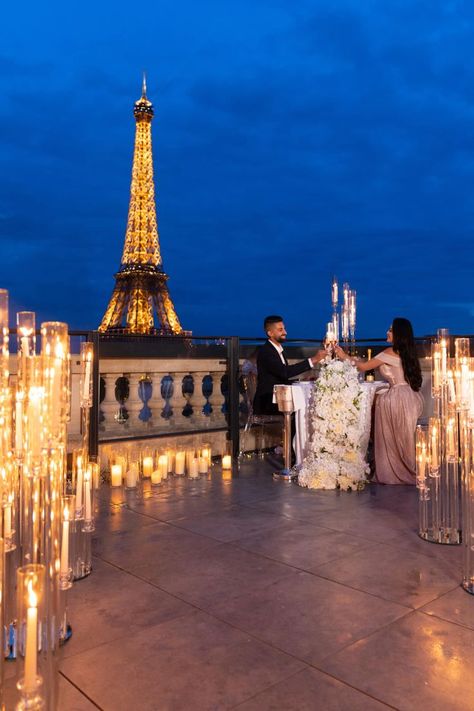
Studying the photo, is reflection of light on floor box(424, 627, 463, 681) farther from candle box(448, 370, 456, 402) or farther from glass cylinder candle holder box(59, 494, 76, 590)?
glass cylinder candle holder box(59, 494, 76, 590)

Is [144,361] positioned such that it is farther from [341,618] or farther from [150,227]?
[150,227]

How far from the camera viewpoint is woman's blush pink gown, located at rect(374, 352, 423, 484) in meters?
5.54

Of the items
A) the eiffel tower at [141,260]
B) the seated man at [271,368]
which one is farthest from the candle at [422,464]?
the eiffel tower at [141,260]

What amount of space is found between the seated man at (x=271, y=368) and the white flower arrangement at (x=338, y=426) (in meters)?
0.51

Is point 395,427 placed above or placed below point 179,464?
above

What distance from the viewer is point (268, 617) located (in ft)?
8.59

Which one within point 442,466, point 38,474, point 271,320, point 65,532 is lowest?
point 65,532

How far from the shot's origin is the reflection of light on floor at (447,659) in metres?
2.15

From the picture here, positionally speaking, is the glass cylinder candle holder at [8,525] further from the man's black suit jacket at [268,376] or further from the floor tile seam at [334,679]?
the man's black suit jacket at [268,376]

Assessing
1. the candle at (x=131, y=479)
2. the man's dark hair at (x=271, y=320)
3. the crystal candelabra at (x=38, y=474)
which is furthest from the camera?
the man's dark hair at (x=271, y=320)

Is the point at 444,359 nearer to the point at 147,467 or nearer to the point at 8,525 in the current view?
the point at 8,525

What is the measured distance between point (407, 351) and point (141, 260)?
33.9 m

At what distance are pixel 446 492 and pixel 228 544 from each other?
57.0 inches

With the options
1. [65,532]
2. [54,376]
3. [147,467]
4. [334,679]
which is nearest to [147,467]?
[147,467]
